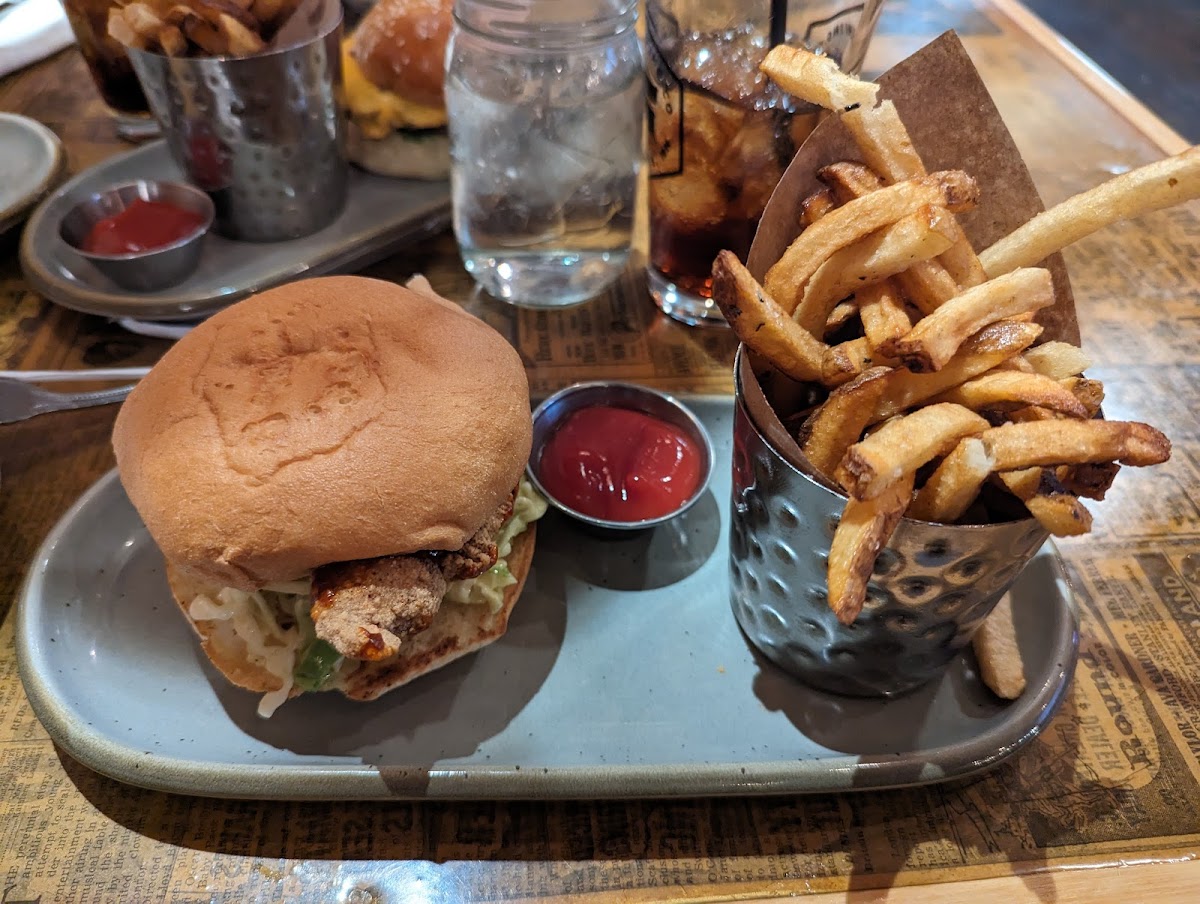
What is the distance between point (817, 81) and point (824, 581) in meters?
0.75

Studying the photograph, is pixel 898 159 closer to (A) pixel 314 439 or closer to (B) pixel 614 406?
(B) pixel 614 406

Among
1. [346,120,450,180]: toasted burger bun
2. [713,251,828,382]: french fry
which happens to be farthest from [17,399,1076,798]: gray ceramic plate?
[346,120,450,180]: toasted burger bun

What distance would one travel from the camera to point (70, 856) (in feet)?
3.96

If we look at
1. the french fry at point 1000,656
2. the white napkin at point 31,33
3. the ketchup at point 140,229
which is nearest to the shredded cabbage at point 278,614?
the french fry at point 1000,656

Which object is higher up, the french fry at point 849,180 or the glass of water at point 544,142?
the french fry at point 849,180

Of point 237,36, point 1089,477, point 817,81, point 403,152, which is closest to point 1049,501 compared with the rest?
point 1089,477

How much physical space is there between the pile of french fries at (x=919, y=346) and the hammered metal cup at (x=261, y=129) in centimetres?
141

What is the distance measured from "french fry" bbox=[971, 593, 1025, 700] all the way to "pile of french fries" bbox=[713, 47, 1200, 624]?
331 millimetres

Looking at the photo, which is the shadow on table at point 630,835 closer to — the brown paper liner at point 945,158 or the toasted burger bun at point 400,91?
the brown paper liner at point 945,158

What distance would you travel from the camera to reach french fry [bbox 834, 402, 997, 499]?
0.94 m

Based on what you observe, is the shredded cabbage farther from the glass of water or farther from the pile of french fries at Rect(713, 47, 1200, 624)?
the glass of water

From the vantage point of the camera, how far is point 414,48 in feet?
7.84

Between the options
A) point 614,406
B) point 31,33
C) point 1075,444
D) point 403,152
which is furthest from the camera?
point 31,33

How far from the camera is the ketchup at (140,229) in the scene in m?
2.09
